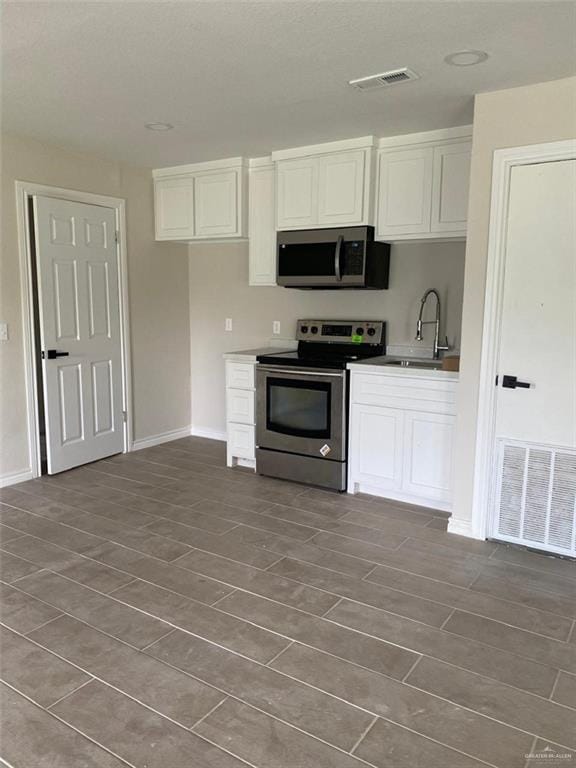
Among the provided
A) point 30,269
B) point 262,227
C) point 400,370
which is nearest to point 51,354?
point 30,269

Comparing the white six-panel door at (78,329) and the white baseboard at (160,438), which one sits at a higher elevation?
the white six-panel door at (78,329)

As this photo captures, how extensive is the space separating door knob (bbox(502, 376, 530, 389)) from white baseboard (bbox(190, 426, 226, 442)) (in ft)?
9.95

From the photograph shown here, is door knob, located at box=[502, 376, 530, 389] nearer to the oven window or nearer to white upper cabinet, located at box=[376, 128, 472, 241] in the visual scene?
white upper cabinet, located at box=[376, 128, 472, 241]

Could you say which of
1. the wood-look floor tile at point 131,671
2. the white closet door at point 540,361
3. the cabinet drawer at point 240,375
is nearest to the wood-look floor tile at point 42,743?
the wood-look floor tile at point 131,671

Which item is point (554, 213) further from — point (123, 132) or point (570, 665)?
point (123, 132)

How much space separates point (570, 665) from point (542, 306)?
169 centimetres

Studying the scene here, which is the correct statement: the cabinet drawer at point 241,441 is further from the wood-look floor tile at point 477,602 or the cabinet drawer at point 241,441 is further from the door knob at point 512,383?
the door knob at point 512,383

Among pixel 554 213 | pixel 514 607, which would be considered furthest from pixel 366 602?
pixel 554 213

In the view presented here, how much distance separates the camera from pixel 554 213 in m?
2.85

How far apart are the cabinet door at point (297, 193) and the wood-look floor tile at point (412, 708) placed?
298 cm

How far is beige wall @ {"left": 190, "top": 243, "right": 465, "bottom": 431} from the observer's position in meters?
4.07

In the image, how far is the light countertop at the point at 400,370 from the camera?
3488mm

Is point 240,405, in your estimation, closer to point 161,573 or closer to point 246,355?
point 246,355

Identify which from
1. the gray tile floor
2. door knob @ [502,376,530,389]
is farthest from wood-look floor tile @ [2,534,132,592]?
door knob @ [502,376,530,389]
